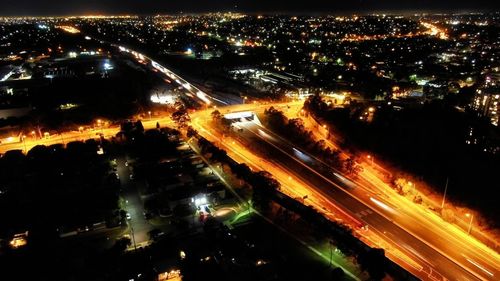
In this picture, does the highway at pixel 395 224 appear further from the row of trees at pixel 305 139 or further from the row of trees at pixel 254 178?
the row of trees at pixel 254 178

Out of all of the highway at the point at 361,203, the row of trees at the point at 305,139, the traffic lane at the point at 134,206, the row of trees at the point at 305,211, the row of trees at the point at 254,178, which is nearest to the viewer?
the row of trees at the point at 305,211

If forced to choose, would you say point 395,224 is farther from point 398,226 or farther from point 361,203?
point 361,203

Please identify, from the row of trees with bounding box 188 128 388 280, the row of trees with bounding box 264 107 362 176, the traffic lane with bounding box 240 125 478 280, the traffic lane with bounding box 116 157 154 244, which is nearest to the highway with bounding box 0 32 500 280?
the traffic lane with bounding box 240 125 478 280

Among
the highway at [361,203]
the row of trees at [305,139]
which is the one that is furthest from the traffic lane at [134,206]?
the row of trees at [305,139]

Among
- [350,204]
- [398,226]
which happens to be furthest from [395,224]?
[350,204]

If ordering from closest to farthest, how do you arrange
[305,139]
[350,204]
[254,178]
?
[350,204]
[254,178]
[305,139]

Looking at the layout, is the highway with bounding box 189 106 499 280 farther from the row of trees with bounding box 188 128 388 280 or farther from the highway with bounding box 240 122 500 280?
the row of trees with bounding box 188 128 388 280

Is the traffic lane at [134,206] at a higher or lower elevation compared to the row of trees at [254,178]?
lower

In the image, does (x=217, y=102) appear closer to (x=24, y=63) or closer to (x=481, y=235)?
(x=481, y=235)

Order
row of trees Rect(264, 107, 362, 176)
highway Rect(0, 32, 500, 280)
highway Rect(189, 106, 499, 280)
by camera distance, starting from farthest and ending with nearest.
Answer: row of trees Rect(264, 107, 362, 176)
highway Rect(0, 32, 500, 280)
highway Rect(189, 106, 499, 280)
